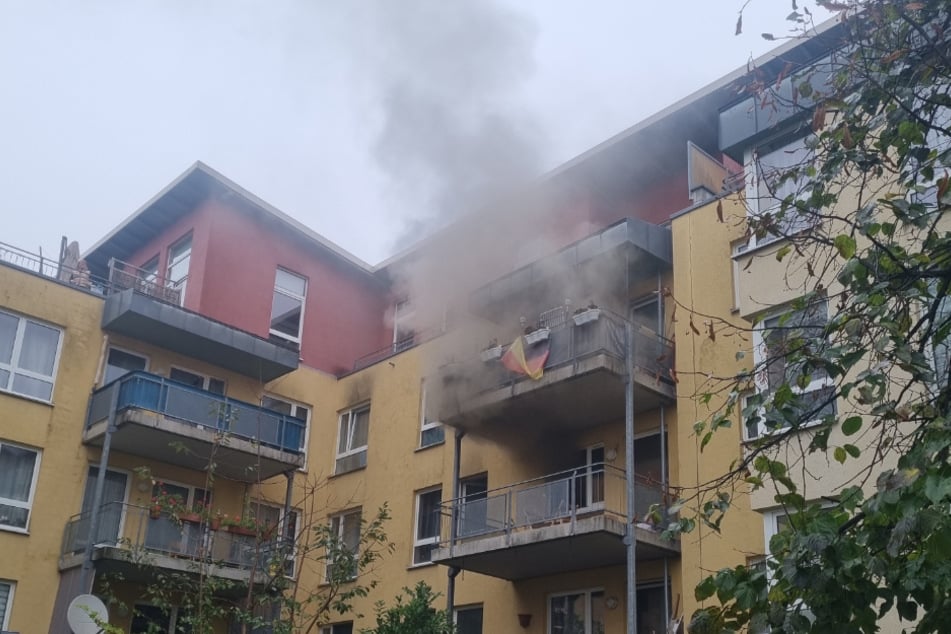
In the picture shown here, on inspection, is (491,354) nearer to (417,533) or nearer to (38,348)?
(417,533)

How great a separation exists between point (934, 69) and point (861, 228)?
1.31 metres

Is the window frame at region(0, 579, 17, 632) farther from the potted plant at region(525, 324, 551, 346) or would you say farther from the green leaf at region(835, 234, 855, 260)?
the green leaf at region(835, 234, 855, 260)

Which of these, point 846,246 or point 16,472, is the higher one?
point 16,472

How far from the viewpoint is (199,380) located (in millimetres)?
22750

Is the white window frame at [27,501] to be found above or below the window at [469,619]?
above

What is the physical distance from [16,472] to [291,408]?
6.29 meters

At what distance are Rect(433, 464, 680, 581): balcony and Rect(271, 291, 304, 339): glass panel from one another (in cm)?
819

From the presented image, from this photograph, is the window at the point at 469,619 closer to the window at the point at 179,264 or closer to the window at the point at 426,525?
the window at the point at 426,525

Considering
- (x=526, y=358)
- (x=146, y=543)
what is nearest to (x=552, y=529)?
(x=526, y=358)

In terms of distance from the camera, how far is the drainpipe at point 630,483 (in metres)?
14.6

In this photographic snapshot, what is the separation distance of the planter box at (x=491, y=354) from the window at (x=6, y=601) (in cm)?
936

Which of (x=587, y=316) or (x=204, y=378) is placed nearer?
(x=587, y=316)

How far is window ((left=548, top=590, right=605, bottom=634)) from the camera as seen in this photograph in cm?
1656

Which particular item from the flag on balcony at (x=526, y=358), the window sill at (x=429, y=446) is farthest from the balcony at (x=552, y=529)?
the window sill at (x=429, y=446)
